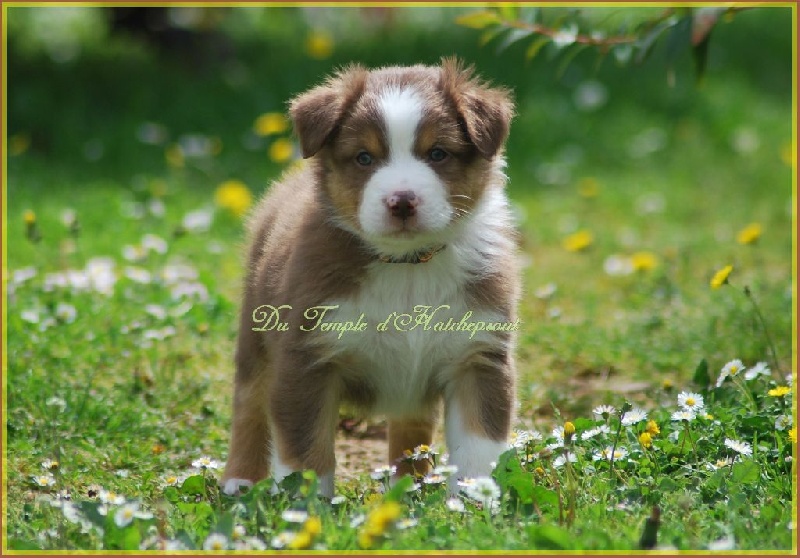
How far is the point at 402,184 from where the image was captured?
11.4 feet

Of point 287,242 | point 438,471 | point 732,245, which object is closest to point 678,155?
point 732,245

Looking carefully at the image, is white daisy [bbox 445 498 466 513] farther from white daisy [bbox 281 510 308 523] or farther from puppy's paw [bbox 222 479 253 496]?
puppy's paw [bbox 222 479 253 496]

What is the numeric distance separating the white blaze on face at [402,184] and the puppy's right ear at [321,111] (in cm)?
15

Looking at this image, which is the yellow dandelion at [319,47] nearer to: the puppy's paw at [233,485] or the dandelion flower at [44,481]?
the puppy's paw at [233,485]

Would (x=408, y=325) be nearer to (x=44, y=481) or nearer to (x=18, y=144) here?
(x=44, y=481)

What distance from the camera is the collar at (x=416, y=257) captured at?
376cm

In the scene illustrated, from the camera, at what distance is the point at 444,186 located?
11.8ft

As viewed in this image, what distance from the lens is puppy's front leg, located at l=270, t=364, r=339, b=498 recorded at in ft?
11.9

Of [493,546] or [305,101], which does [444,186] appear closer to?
[305,101]

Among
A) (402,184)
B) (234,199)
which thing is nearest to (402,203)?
(402,184)

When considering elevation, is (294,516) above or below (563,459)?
below

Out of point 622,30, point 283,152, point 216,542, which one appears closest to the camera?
point 216,542

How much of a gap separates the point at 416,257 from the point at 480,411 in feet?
1.81

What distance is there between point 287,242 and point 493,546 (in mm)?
1495
